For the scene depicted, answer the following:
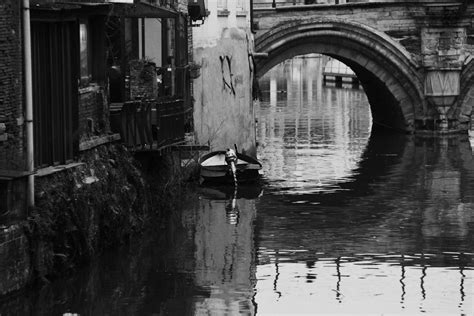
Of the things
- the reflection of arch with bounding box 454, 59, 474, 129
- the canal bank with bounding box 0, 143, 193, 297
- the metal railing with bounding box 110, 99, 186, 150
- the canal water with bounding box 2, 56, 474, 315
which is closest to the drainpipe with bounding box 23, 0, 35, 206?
the canal bank with bounding box 0, 143, 193, 297

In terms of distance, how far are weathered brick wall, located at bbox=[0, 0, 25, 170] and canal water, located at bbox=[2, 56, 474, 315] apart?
1.82 m

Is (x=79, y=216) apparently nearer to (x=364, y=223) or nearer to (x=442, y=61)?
(x=364, y=223)

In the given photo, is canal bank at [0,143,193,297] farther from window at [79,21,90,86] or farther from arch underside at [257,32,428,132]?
arch underside at [257,32,428,132]

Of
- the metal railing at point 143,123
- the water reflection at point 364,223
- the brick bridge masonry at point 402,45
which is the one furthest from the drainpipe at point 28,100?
the brick bridge masonry at point 402,45

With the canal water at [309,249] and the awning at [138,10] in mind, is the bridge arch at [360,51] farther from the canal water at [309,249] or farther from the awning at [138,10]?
the awning at [138,10]

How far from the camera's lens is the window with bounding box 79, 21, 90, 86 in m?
19.3

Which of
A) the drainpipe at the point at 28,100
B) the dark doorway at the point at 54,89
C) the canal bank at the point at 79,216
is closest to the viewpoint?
the canal bank at the point at 79,216

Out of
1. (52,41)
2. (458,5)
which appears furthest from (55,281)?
(458,5)

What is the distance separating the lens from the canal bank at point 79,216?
1608cm

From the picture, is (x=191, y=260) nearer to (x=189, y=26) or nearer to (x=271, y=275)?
(x=271, y=275)

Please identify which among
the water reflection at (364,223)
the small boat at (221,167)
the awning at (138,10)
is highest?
the awning at (138,10)

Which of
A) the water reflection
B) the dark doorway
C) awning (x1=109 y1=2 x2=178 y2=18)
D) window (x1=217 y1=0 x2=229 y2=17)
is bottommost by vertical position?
the water reflection

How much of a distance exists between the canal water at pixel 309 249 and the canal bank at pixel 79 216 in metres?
0.30

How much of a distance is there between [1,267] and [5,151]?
5.21 feet
